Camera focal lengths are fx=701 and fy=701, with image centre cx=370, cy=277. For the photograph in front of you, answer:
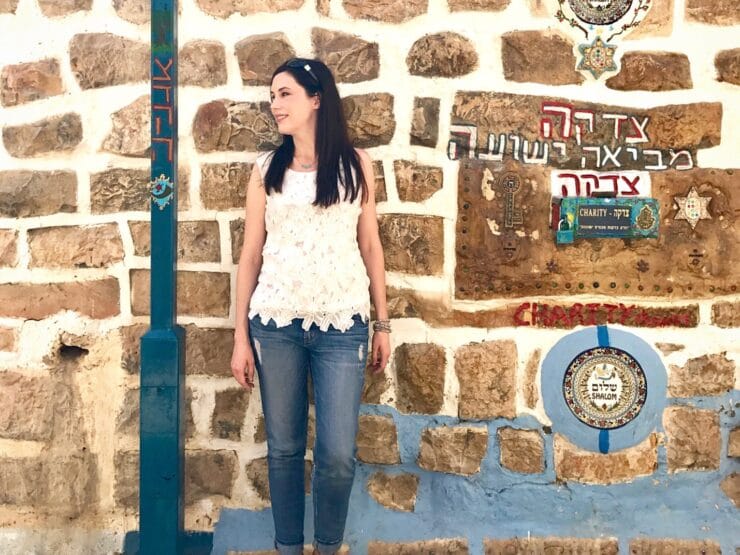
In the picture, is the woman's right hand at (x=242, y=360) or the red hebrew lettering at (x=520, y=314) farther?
the red hebrew lettering at (x=520, y=314)

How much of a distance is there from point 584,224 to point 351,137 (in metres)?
0.98

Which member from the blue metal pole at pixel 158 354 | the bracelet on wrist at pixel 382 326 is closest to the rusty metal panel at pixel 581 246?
the bracelet on wrist at pixel 382 326

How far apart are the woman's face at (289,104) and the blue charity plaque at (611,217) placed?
1.07 metres

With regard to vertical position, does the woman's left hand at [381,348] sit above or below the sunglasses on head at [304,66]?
below

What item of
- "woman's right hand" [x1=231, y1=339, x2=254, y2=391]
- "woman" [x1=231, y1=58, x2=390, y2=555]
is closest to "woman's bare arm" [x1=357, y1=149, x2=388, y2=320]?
"woman" [x1=231, y1=58, x2=390, y2=555]

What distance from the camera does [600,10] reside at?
2.76 meters

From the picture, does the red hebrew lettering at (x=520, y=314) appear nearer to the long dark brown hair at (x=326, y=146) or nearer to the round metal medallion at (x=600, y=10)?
the long dark brown hair at (x=326, y=146)

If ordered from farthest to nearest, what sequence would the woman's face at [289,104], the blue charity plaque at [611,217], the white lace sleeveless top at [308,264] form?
the blue charity plaque at [611,217], the woman's face at [289,104], the white lace sleeveless top at [308,264]

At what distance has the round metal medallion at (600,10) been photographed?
109 inches

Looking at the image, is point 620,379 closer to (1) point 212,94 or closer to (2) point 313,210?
(2) point 313,210

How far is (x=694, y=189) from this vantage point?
2.76m

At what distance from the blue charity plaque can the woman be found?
0.79 m

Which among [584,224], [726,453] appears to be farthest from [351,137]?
[726,453]

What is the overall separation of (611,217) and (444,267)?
26.9 inches
